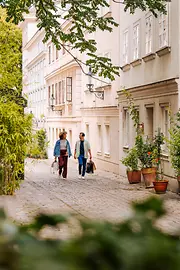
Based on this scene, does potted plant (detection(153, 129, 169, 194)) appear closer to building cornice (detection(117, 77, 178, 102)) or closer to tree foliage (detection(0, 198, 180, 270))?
building cornice (detection(117, 77, 178, 102))

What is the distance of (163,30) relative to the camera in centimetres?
2327

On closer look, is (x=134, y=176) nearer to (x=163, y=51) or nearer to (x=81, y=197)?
(x=163, y=51)

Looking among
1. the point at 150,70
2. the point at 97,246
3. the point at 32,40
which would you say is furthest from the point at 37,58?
the point at 97,246

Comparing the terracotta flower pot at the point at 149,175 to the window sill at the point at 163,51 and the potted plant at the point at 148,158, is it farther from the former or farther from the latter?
the window sill at the point at 163,51

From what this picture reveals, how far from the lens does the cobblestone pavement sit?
15836mm

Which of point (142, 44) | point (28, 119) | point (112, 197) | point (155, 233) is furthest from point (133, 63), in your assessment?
point (155, 233)

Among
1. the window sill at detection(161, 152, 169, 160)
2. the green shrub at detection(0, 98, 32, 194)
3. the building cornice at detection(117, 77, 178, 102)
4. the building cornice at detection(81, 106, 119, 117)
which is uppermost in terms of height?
the building cornice at detection(117, 77, 178, 102)

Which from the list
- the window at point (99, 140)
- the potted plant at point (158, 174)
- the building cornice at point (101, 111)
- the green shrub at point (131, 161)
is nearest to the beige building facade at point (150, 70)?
the potted plant at point (158, 174)

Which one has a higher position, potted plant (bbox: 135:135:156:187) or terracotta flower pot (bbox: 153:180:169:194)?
potted plant (bbox: 135:135:156:187)

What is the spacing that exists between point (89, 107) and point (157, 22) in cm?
1508

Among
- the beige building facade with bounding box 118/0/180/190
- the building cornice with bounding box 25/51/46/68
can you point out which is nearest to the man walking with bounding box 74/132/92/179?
the beige building facade with bounding box 118/0/180/190

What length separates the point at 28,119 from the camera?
714 inches

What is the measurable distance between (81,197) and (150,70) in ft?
20.1

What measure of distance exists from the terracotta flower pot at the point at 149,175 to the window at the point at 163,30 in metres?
3.72
